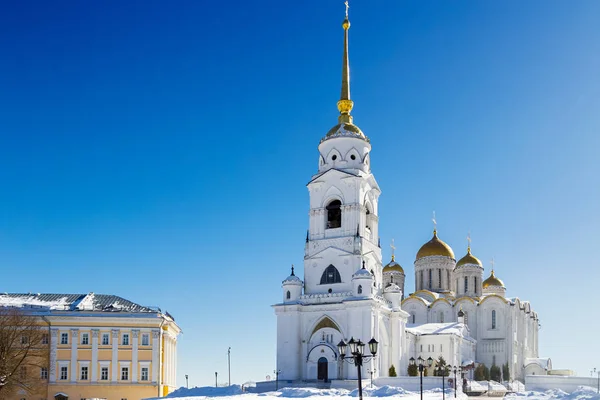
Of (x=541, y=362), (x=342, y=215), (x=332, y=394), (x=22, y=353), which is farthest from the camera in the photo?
(x=541, y=362)

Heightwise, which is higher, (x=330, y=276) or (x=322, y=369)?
(x=330, y=276)

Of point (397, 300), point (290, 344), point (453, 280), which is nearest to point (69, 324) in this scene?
point (290, 344)

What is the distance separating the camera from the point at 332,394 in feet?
142

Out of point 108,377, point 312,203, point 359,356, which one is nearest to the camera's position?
point 359,356

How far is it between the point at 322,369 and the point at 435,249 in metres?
30.0

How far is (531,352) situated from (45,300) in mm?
50086

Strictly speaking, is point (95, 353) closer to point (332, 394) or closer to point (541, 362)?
point (332, 394)

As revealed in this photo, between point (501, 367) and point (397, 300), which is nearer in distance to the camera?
point (397, 300)

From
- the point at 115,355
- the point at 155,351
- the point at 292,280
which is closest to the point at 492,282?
the point at 292,280

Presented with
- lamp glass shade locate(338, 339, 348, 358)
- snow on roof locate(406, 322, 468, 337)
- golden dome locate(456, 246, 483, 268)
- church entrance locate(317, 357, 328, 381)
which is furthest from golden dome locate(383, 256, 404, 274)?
lamp glass shade locate(338, 339, 348, 358)

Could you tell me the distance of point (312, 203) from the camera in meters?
56.8

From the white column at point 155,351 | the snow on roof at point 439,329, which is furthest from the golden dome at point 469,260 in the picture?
the white column at point 155,351

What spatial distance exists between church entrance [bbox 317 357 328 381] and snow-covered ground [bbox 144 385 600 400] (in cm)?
670

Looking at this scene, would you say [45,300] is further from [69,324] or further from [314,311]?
[314,311]
